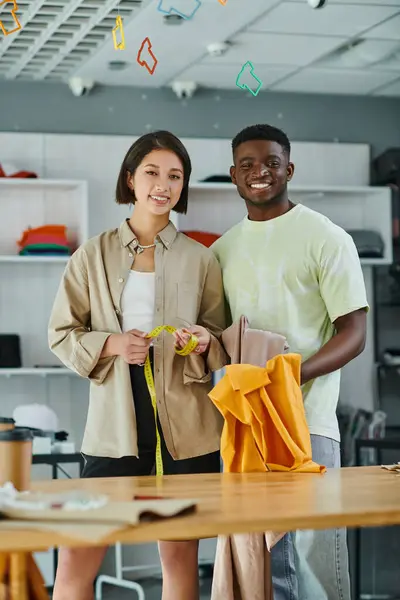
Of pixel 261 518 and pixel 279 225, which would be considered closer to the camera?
pixel 261 518

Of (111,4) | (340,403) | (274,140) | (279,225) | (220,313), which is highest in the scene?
(111,4)

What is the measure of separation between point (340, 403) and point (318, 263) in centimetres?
350

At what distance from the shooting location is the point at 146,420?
110 inches

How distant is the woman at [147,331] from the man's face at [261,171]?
6.7 inches

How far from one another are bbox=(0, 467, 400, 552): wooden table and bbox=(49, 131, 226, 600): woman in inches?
14.6

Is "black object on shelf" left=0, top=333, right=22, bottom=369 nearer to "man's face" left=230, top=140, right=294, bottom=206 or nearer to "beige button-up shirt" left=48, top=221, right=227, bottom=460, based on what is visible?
"beige button-up shirt" left=48, top=221, right=227, bottom=460

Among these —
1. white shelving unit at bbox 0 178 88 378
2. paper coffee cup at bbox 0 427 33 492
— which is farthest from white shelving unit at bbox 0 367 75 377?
paper coffee cup at bbox 0 427 33 492

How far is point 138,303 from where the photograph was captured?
287 centimetres

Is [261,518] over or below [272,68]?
below

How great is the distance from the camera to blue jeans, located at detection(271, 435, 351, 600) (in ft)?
8.91

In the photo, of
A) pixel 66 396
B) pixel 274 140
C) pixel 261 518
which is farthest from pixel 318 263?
pixel 66 396

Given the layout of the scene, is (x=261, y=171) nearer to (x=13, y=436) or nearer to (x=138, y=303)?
(x=138, y=303)

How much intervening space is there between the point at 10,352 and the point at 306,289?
3039 mm

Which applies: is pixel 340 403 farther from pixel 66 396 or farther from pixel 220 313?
pixel 220 313
